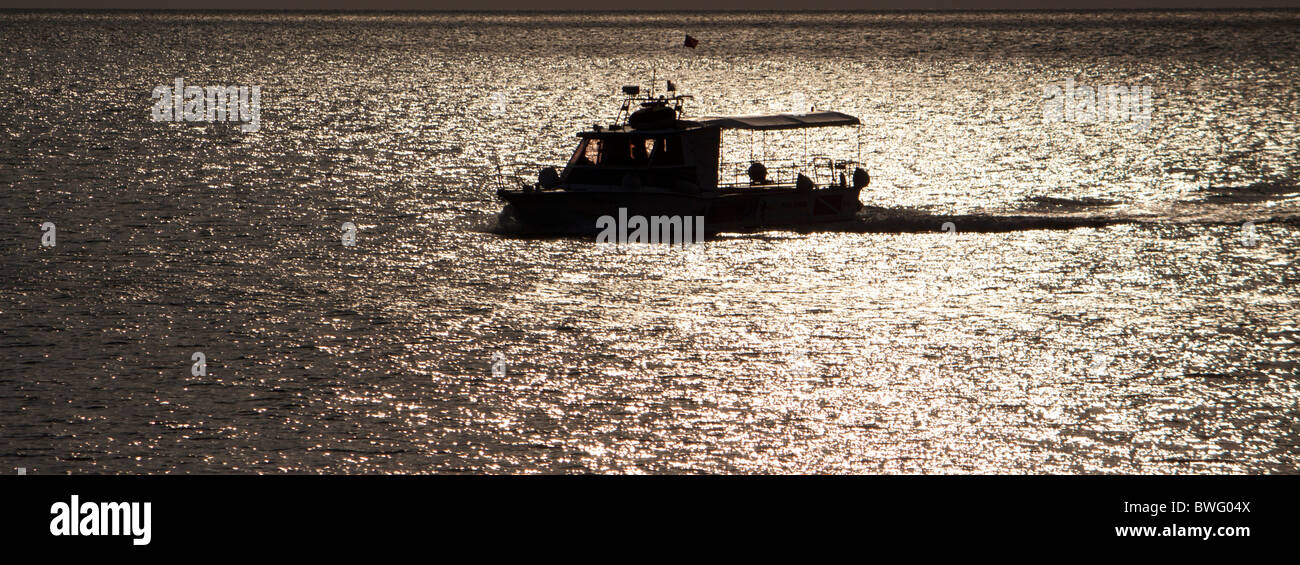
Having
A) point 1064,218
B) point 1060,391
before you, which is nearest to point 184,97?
point 1064,218

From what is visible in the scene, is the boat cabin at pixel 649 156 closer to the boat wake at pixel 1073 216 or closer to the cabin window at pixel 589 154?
the cabin window at pixel 589 154

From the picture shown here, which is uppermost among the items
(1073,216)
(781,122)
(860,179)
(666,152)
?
(781,122)

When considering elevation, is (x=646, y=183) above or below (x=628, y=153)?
below

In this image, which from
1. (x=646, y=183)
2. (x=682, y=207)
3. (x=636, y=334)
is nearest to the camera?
(x=636, y=334)

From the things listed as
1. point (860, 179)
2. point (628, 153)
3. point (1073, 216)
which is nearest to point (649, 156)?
point (628, 153)

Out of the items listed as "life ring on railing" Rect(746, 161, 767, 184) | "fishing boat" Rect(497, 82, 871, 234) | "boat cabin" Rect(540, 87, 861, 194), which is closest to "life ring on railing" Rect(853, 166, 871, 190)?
"fishing boat" Rect(497, 82, 871, 234)

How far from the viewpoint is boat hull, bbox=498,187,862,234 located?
4950 cm

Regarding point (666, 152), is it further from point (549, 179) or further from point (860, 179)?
point (860, 179)

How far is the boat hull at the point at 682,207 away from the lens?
49500 mm

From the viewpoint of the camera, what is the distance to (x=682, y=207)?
50062 millimetres

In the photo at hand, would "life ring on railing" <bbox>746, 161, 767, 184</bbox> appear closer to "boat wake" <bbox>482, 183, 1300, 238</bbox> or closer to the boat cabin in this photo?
the boat cabin

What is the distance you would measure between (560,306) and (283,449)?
14.0 meters

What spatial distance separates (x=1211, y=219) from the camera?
5994 centimetres
